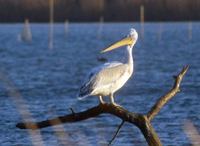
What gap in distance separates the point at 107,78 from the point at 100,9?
64.4m

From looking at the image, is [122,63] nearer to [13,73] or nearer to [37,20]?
[13,73]

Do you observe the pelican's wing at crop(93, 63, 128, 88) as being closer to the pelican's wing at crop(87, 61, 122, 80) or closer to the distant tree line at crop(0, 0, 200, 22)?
the pelican's wing at crop(87, 61, 122, 80)

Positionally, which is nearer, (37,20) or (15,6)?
(15,6)

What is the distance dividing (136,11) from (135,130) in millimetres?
57510

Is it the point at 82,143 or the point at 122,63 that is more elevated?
the point at 122,63

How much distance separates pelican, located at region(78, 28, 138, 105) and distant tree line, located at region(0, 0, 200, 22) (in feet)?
199

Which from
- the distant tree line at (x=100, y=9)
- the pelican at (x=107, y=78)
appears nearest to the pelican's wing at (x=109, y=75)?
the pelican at (x=107, y=78)

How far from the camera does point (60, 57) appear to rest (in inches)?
1757

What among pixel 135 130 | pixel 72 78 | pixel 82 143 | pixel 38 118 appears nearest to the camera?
pixel 82 143

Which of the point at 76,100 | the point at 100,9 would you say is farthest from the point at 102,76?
the point at 100,9

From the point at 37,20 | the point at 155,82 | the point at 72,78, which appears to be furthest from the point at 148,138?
the point at 37,20

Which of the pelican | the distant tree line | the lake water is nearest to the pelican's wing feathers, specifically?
the pelican

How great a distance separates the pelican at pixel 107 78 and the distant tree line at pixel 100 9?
60.6 m

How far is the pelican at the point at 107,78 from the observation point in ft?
34.3
